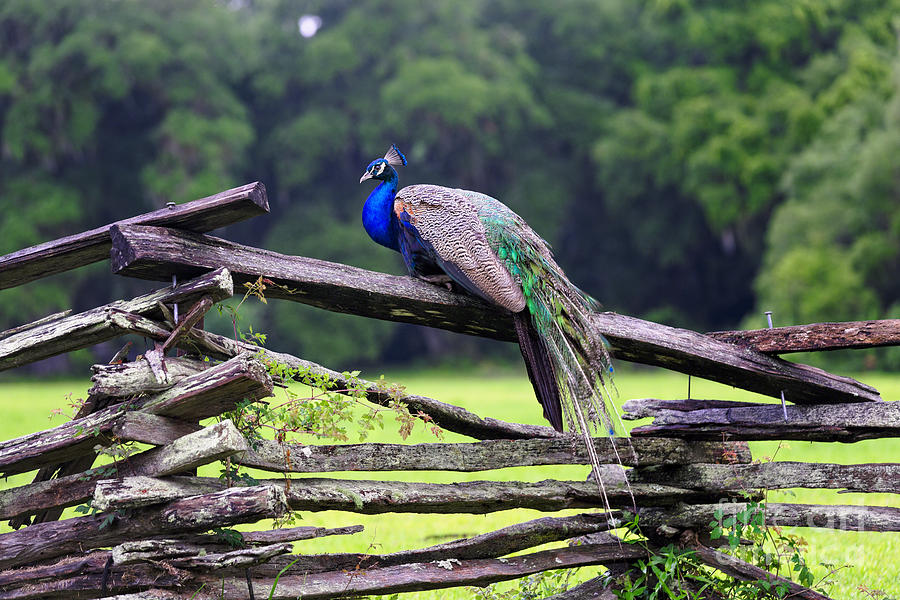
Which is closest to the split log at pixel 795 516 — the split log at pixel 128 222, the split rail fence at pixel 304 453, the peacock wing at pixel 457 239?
the split rail fence at pixel 304 453

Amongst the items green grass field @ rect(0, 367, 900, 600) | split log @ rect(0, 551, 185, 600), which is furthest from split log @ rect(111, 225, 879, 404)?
split log @ rect(0, 551, 185, 600)

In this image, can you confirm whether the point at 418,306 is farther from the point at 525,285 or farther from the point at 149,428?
the point at 149,428

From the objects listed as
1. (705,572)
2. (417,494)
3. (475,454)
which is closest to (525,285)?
(475,454)

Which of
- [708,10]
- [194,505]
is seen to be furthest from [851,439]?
[708,10]

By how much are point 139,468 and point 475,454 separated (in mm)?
1398

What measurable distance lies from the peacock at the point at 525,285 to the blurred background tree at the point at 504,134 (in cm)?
2091

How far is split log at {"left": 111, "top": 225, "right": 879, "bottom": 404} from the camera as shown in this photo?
352 centimetres

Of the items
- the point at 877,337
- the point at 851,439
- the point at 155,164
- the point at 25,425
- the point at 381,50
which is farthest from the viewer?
the point at 381,50

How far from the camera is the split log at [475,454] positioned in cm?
372

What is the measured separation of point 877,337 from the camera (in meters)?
4.05

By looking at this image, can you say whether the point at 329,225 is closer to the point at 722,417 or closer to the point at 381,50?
the point at 381,50

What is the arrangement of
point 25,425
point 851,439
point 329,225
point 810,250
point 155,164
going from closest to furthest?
point 851,439, point 25,425, point 810,250, point 155,164, point 329,225

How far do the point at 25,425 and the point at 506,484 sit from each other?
9929mm

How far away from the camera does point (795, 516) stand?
449 cm
